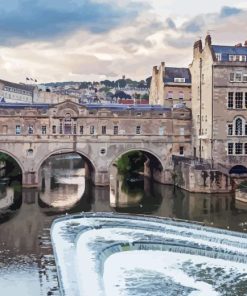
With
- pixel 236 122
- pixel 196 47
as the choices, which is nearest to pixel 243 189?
pixel 236 122

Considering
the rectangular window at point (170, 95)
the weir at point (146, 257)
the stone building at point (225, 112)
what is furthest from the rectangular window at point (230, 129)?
the weir at point (146, 257)

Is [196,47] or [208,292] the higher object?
[196,47]

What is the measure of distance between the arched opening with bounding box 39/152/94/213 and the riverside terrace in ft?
6.89

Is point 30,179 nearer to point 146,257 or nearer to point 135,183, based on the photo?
point 135,183

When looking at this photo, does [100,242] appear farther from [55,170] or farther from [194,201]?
[55,170]

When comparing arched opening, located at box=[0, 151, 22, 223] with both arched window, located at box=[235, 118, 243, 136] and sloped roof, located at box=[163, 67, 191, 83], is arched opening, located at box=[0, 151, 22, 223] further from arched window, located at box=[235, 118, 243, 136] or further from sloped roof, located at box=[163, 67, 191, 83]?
arched window, located at box=[235, 118, 243, 136]

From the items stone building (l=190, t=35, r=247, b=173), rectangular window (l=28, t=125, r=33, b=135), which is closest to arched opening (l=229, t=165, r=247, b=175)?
stone building (l=190, t=35, r=247, b=173)

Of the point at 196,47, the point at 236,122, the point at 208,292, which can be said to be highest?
the point at 196,47

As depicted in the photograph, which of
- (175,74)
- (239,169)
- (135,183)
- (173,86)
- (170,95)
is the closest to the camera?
(239,169)

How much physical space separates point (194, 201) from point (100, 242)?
24.7 metres

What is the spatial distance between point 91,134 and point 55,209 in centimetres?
1514

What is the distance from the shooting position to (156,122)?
223 feet

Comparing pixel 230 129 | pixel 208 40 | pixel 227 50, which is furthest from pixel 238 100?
pixel 208 40

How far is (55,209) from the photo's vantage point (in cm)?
5331
